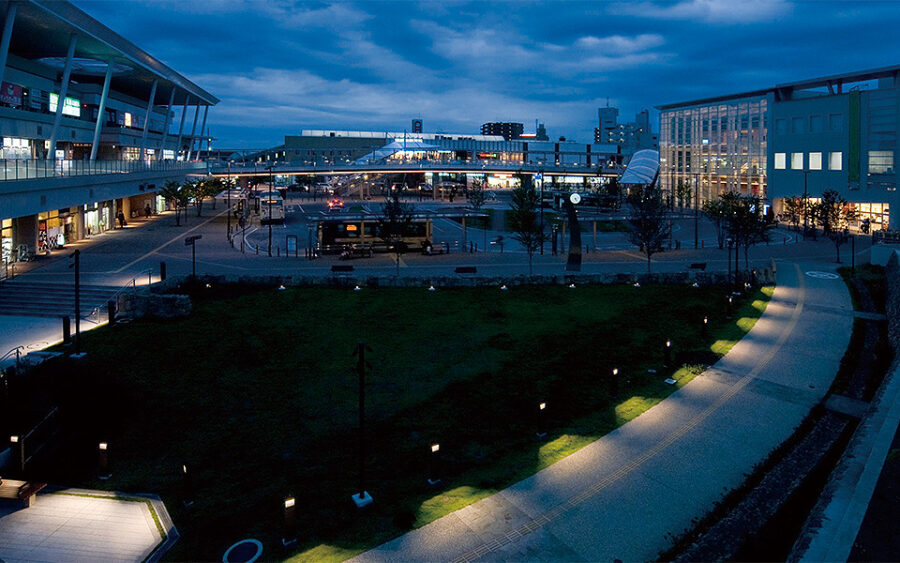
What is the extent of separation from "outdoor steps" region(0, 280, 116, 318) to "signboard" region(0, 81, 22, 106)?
19.9m

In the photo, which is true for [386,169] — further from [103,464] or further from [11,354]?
[103,464]

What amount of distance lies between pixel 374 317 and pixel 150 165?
153 ft

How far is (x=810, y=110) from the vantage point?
65750 mm

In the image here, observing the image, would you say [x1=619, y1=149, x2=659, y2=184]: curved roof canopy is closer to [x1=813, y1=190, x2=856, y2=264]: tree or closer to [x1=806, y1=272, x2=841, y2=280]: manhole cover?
[x1=813, y1=190, x2=856, y2=264]: tree

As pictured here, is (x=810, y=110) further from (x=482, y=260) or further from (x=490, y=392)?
(x=490, y=392)

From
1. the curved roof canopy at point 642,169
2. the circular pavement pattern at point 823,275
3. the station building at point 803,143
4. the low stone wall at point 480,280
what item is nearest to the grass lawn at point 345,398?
the low stone wall at point 480,280

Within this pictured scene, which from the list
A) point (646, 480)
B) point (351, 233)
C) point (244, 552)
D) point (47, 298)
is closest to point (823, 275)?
point (351, 233)

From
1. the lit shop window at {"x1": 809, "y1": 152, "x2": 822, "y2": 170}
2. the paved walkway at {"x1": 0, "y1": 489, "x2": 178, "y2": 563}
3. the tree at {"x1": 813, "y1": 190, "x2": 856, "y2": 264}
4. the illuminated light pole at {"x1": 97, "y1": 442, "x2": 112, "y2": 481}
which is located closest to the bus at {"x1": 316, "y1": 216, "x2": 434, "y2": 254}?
the illuminated light pole at {"x1": 97, "y1": 442, "x2": 112, "y2": 481}

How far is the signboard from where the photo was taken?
138 feet

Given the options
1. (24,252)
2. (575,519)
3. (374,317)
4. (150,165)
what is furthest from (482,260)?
(150,165)

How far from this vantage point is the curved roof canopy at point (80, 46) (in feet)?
126

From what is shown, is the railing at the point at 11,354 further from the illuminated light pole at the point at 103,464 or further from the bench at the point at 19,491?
the bench at the point at 19,491

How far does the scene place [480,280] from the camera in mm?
32750

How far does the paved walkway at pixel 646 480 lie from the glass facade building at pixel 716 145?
65.9 meters
